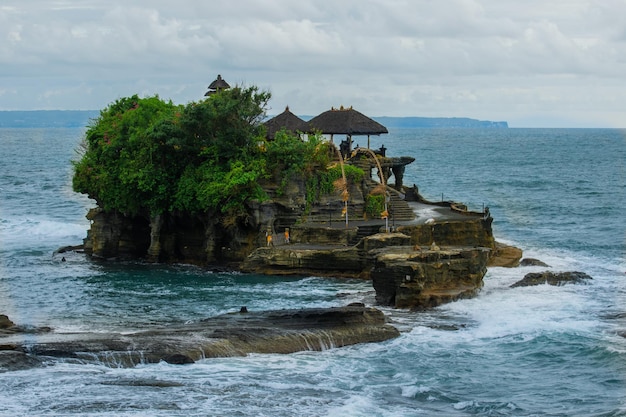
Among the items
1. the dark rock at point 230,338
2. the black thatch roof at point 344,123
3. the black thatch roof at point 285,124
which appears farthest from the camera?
the black thatch roof at point 344,123

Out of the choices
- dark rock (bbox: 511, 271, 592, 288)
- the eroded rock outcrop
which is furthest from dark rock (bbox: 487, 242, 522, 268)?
the eroded rock outcrop

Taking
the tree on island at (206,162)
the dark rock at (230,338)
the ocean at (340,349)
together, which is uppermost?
the tree on island at (206,162)

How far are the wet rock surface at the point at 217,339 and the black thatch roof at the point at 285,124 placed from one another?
20415mm

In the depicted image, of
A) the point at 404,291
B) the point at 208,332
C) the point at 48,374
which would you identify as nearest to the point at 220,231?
the point at 404,291

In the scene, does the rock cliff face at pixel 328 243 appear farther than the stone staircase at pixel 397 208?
No

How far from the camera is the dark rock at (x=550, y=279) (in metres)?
46.7

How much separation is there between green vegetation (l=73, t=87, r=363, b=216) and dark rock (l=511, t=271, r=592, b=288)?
39.1 feet

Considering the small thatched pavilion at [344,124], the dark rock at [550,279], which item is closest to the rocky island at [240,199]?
the small thatched pavilion at [344,124]

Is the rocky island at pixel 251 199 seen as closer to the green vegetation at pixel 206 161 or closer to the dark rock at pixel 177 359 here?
the green vegetation at pixel 206 161

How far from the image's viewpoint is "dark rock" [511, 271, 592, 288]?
46.7m

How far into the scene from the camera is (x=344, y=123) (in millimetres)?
58844

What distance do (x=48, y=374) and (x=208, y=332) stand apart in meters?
6.26

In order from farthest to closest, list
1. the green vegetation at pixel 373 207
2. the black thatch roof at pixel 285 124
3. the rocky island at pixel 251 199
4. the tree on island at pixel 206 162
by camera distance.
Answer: the black thatch roof at pixel 285 124 < the green vegetation at pixel 373 207 < the tree on island at pixel 206 162 < the rocky island at pixel 251 199

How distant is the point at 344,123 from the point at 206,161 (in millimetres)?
9197
